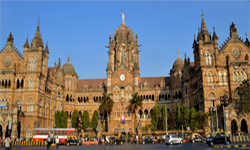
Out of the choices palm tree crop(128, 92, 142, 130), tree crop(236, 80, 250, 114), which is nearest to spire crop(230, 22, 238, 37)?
tree crop(236, 80, 250, 114)

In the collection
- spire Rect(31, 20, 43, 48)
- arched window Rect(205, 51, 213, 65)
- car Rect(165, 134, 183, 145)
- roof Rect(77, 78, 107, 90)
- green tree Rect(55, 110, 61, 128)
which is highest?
spire Rect(31, 20, 43, 48)

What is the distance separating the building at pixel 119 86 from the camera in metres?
67.2

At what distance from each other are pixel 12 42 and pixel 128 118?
42608mm

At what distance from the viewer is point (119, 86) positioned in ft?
288

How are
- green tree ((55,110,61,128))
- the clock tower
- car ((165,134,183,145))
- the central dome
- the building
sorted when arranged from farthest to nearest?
the central dome → the clock tower → green tree ((55,110,61,128)) → the building → car ((165,134,183,145))

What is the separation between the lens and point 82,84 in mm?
102125

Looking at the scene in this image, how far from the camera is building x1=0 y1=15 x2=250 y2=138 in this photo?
220ft

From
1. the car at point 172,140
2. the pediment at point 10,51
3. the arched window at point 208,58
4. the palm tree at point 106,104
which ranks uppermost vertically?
the pediment at point 10,51

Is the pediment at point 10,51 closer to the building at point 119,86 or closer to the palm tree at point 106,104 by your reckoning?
the building at point 119,86

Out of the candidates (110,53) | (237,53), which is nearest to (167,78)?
(110,53)

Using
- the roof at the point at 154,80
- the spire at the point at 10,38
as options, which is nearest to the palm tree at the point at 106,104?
the roof at the point at 154,80

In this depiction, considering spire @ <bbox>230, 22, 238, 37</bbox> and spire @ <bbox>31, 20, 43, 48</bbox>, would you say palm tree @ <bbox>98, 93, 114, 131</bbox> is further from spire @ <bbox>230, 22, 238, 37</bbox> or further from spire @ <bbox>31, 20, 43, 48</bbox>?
spire @ <bbox>230, 22, 238, 37</bbox>

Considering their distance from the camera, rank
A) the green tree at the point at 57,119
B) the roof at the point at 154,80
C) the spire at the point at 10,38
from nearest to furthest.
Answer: the spire at the point at 10,38 → the green tree at the point at 57,119 → the roof at the point at 154,80

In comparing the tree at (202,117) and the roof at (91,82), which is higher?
the roof at (91,82)
